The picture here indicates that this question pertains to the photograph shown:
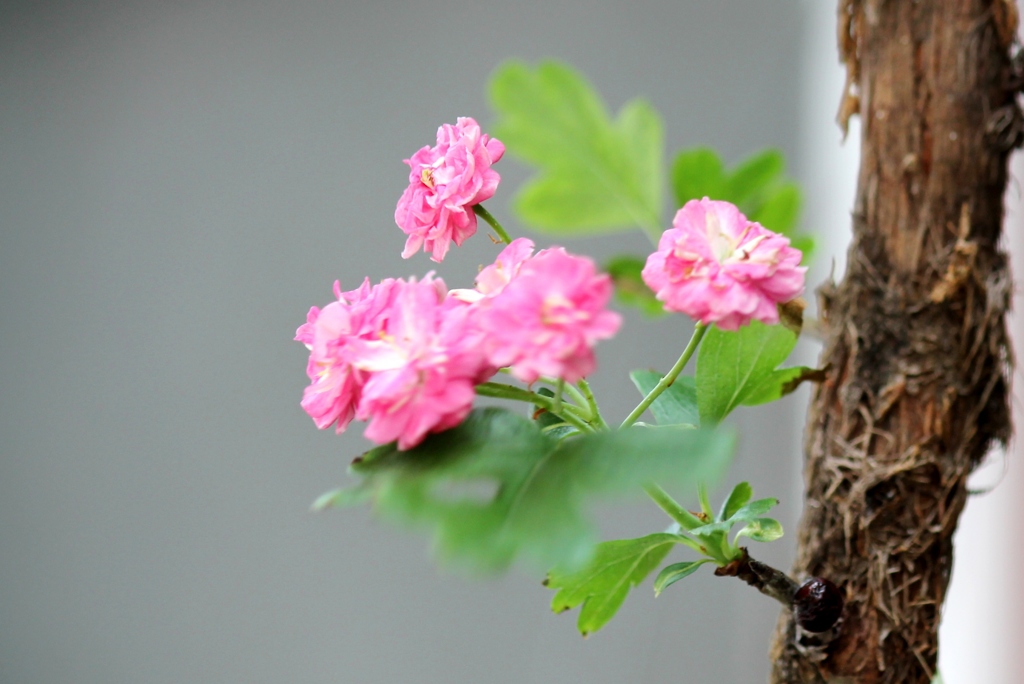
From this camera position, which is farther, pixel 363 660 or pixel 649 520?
pixel 649 520

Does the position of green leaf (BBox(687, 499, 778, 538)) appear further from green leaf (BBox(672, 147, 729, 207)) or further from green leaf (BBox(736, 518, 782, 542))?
green leaf (BBox(672, 147, 729, 207))

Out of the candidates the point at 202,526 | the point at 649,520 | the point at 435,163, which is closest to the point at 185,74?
the point at 202,526

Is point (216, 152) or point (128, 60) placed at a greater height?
point (128, 60)

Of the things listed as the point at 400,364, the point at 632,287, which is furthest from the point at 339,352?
the point at 632,287

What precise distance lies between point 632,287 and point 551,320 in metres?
0.53

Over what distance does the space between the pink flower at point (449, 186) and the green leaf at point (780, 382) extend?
23 cm

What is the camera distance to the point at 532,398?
0.44 metres

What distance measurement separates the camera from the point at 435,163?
0.52 metres

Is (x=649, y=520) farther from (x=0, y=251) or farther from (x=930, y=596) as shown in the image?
(x=0, y=251)

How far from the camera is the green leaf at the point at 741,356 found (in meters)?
0.54

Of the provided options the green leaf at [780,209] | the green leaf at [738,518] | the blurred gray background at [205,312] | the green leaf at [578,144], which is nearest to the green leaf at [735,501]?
the green leaf at [738,518]

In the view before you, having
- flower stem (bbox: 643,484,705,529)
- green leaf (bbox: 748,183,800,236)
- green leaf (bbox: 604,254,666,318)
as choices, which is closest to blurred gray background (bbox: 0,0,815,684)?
green leaf (bbox: 604,254,666,318)

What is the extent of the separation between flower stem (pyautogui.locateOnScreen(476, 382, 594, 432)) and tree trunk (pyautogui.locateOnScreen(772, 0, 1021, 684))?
0.73ft

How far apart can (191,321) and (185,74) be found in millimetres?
439
